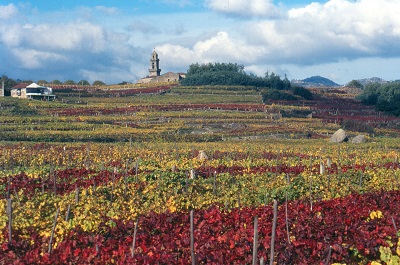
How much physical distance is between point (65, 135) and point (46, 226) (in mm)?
42520

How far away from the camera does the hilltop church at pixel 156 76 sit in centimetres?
13575

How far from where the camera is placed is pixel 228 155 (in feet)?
128

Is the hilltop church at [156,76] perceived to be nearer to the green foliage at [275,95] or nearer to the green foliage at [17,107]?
the green foliage at [275,95]

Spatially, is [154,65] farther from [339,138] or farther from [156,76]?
[339,138]

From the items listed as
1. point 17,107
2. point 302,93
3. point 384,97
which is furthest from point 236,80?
point 17,107

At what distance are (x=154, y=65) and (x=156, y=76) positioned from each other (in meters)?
9.78

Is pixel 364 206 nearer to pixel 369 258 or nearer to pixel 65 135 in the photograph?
pixel 369 258

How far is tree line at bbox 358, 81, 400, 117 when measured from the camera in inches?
3881

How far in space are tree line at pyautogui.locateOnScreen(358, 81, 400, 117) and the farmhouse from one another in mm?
52869

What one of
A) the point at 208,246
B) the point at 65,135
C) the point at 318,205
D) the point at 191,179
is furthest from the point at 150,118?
the point at 208,246

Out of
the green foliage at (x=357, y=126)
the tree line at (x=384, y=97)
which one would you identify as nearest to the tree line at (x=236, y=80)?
the tree line at (x=384, y=97)

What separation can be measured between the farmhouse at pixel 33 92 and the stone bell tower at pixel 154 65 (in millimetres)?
59292

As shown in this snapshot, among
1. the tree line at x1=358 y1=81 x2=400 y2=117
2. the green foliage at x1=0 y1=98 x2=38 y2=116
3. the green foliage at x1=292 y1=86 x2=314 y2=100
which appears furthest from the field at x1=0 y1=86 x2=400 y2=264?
the green foliage at x1=292 y1=86 x2=314 y2=100

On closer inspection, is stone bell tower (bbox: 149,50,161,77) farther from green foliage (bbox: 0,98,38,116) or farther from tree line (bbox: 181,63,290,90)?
green foliage (bbox: 0,98,38,116)
